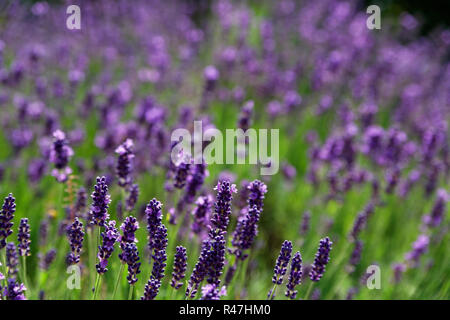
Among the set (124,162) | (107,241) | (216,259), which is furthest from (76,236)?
(124,162)

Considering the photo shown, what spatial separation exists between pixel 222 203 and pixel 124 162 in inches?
30.9

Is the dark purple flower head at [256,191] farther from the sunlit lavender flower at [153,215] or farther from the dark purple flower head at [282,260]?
the sunlit lavender flower at [153,215]

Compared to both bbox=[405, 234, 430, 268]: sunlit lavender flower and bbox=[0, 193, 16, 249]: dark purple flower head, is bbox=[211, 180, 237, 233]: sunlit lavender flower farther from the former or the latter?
bbox=[405, 234, 430, 268]: sunlit lavender flower

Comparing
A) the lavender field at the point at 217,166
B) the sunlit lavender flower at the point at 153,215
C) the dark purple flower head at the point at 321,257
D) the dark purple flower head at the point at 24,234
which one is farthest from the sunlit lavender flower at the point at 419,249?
the dark purple flower head at the point at 24,234

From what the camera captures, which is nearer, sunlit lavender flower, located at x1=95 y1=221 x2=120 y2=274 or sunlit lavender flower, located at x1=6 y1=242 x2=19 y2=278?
sunlit lavender flower, located at x1=95 y1=221 x2=120 y2=274

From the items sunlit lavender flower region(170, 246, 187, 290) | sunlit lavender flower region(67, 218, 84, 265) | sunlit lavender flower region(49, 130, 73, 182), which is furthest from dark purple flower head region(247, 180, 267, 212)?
sunlit lavender flower region(49, 130, 73, 182)

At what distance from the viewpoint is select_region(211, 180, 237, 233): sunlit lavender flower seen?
184cm

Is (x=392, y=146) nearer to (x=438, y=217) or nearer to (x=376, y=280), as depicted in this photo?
(x=438, y=217)

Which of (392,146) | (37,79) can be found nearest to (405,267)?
(392,146)

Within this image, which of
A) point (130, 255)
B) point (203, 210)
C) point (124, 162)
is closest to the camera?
point (130, 255)

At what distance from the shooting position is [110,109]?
4.35m

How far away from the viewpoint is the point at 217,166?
4.41 meters

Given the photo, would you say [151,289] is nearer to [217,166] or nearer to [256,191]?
[256,191]
